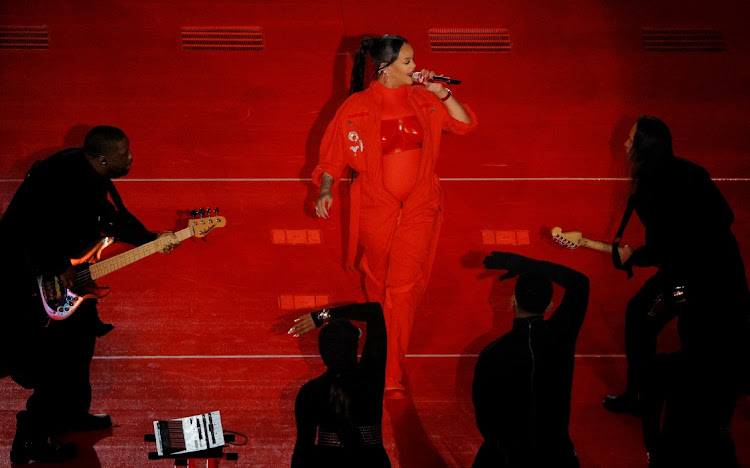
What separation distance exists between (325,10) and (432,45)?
812mm

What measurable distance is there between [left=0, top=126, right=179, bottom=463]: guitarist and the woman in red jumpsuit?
1183 millimetres

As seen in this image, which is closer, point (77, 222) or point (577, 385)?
point (77, 222)

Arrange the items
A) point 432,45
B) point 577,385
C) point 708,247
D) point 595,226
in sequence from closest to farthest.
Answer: point 708,247
point 577,385
point 595,226
point 432,45

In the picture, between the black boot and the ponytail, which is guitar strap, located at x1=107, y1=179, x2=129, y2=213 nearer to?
the black boot

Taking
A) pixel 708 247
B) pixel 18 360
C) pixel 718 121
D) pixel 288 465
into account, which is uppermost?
pixel 718 121

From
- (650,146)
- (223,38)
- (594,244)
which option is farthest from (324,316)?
(223,38)

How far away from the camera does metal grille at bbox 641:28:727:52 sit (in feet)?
17.7

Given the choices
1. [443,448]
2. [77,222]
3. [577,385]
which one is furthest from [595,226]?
[77,222]

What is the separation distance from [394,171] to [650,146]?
1.30 m

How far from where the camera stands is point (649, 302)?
3857 millimetres

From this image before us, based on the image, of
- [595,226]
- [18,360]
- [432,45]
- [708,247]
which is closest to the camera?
[708,247]

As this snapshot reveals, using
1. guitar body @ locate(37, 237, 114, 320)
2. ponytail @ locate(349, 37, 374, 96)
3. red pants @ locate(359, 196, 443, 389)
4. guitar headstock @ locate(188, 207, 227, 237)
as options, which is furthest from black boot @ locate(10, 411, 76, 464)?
ponytail @ locate(349, 37, 374, 96)

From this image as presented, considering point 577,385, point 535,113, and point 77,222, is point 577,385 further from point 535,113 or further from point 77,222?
point 77,222

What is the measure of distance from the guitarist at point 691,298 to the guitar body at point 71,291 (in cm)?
266
